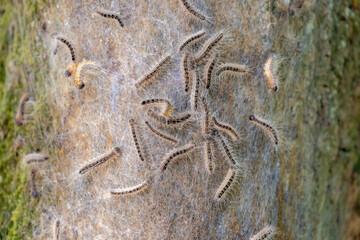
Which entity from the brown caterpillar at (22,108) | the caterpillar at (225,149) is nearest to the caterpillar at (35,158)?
the brown caterpillar at (22,108)

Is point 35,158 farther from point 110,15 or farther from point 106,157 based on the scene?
point 110,15

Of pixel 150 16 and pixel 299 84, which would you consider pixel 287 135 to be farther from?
pixel 150 16

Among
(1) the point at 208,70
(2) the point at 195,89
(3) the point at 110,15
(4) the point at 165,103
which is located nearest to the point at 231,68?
(1) the point at 208,70

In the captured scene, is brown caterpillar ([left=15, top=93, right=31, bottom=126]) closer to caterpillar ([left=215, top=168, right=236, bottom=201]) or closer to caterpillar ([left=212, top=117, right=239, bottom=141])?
caterpillar ([left=212, top=117, right=239, bottom=141])

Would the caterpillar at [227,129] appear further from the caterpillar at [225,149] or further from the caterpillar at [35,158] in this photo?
the caterpillar at [35,158]

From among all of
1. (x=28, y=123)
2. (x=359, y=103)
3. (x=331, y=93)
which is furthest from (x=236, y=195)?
(x=359, y=103)
